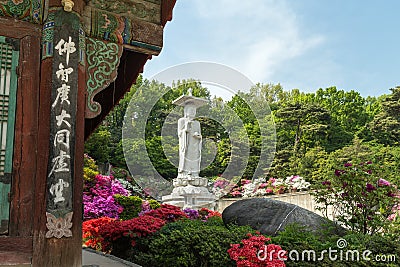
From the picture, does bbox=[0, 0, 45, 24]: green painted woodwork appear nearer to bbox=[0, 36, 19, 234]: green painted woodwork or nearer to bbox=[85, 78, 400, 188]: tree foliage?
bbox=[0, 36, 19, 234]: green painted woodwork

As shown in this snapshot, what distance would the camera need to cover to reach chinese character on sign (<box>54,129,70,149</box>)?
3.18 meters

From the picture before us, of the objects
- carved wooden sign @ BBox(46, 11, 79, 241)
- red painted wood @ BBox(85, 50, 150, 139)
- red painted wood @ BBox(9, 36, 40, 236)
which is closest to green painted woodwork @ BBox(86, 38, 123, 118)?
carved wooden sign @ BBox(46, 11, 79, 241)

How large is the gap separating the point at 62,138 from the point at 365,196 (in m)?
4.25

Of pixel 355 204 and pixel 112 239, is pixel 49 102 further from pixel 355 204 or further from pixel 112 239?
pixel 355 204

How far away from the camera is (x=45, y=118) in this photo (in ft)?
10.9

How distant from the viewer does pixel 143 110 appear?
24.0 meters

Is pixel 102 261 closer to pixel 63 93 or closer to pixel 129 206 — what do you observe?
pixel 63 93

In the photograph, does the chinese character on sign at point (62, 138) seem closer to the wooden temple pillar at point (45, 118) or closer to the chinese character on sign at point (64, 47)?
the wooden temple pillar at point (45, 118)

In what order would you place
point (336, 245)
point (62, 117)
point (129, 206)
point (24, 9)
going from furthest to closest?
point (129, 206) < point (336, 245) < point (24, 9) < point (62, 117)

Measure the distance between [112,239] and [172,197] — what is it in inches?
239

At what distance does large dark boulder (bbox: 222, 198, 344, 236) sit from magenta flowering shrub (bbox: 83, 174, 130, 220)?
5747mm

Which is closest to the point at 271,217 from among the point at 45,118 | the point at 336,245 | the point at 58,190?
the point at 336,245

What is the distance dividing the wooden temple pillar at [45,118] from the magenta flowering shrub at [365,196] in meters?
3.78

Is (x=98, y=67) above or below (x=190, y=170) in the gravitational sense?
above
